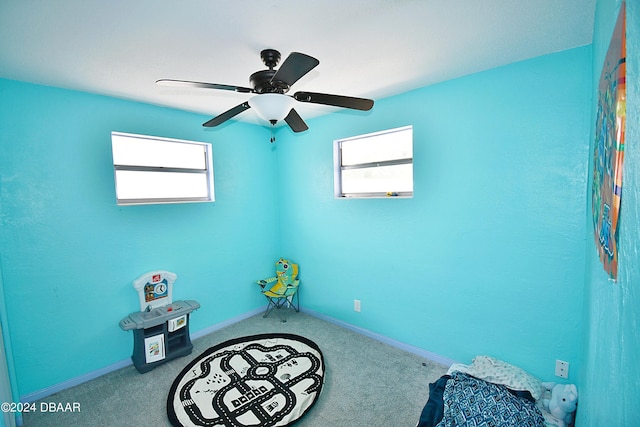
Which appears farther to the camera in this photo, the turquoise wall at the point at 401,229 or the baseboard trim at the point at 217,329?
the baseboard trim at the point at 217,329

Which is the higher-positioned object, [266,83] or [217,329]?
[266,83]

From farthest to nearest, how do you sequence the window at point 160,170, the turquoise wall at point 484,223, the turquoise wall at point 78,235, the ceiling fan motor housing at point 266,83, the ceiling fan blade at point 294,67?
1. the window at point 160,170
2. the turquoise wall at point 78,235
3. the turquoise wall at point 484,223
4. the ceiling fan motor housing at point 266,83
5. the ceiling fan blade at point 294,67

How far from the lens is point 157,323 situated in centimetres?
260

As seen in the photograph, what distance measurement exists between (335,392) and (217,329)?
172cm

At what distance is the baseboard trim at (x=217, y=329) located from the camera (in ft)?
7.45

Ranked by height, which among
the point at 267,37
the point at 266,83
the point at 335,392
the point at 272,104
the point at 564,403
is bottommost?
the point at 335,392

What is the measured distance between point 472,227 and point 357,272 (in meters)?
1.31

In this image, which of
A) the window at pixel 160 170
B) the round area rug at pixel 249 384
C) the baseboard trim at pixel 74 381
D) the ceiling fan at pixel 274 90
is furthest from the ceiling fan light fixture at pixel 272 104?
the baseboard trim at pixel 74 381

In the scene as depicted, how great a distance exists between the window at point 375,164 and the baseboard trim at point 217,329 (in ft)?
4.92

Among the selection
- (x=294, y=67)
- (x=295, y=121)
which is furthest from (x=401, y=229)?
(x=294, y=67)

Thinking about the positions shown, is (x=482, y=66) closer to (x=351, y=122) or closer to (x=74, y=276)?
(x=351, y=122)

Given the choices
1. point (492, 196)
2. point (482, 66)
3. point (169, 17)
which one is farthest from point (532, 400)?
point (169, 17)

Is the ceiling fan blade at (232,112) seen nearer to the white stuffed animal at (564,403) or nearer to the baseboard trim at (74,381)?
the baseboard trim at (74,381)

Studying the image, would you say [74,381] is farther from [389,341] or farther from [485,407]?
[485,407]
